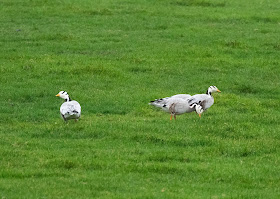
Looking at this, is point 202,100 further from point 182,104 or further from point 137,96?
point 137,96

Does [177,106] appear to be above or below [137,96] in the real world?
above

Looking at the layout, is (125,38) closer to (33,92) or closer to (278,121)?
(33,92)

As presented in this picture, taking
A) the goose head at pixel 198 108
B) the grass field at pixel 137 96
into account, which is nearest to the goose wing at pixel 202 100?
the goose head at pixel 198 108

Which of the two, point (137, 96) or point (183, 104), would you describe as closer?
point (183, 104)

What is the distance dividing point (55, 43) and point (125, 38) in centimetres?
305

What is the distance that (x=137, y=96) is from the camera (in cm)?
1975

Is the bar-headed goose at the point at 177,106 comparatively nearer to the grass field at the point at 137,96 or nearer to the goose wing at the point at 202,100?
the goose wing at the point at 202,100

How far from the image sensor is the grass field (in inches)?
467

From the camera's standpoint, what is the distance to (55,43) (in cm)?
2705

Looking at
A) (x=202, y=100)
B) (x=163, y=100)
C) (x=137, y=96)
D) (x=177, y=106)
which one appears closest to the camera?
(x=177, y=106)

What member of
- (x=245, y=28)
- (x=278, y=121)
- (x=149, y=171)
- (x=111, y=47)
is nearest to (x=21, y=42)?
(x=111, y=47)

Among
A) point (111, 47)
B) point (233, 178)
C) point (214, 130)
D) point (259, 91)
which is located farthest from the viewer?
point (111, 47)

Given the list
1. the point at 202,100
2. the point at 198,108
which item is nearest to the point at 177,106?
the point at 198,108

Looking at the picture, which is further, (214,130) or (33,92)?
(33,92)
